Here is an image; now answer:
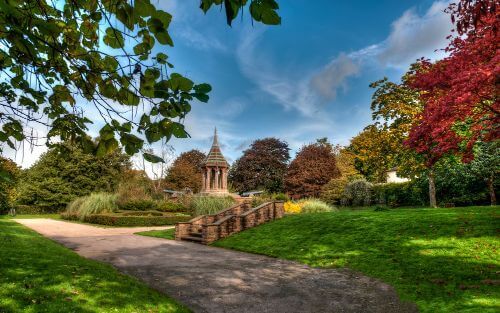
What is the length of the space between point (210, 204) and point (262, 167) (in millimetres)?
28592

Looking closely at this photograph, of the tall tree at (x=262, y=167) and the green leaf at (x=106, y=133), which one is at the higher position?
the tall tree at (x=262, y=167)

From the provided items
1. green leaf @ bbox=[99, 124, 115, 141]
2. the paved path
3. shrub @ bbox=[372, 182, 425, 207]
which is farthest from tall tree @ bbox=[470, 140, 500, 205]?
green leaf @ bbox=[99, 124, 115, 141]

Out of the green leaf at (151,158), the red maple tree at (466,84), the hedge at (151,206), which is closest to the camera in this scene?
the green leaf at (151,158)

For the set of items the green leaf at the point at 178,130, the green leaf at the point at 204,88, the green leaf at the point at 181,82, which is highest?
the green leaf at the point at 181,82

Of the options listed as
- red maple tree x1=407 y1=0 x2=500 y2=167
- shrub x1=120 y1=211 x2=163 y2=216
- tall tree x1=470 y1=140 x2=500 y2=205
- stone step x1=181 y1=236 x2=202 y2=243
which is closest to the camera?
red maple tree x1=407 y1=0 x2=500 y2=167

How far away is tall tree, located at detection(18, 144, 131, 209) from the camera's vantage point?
3756 cm

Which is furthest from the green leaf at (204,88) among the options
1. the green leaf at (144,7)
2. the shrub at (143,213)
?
the shrub at (143,213)

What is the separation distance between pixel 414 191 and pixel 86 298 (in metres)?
24.0

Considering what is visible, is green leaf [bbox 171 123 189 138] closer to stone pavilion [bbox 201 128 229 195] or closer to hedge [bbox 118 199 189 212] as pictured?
hedge [bbox 118 199 189 212]

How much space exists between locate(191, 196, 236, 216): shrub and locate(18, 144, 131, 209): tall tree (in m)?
22.1

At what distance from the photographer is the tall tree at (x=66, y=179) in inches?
1479

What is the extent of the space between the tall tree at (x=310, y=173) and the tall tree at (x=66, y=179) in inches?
829

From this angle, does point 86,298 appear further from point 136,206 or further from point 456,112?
point 136,206

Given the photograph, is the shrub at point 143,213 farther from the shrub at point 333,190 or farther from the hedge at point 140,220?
the shrub at point 333,190
